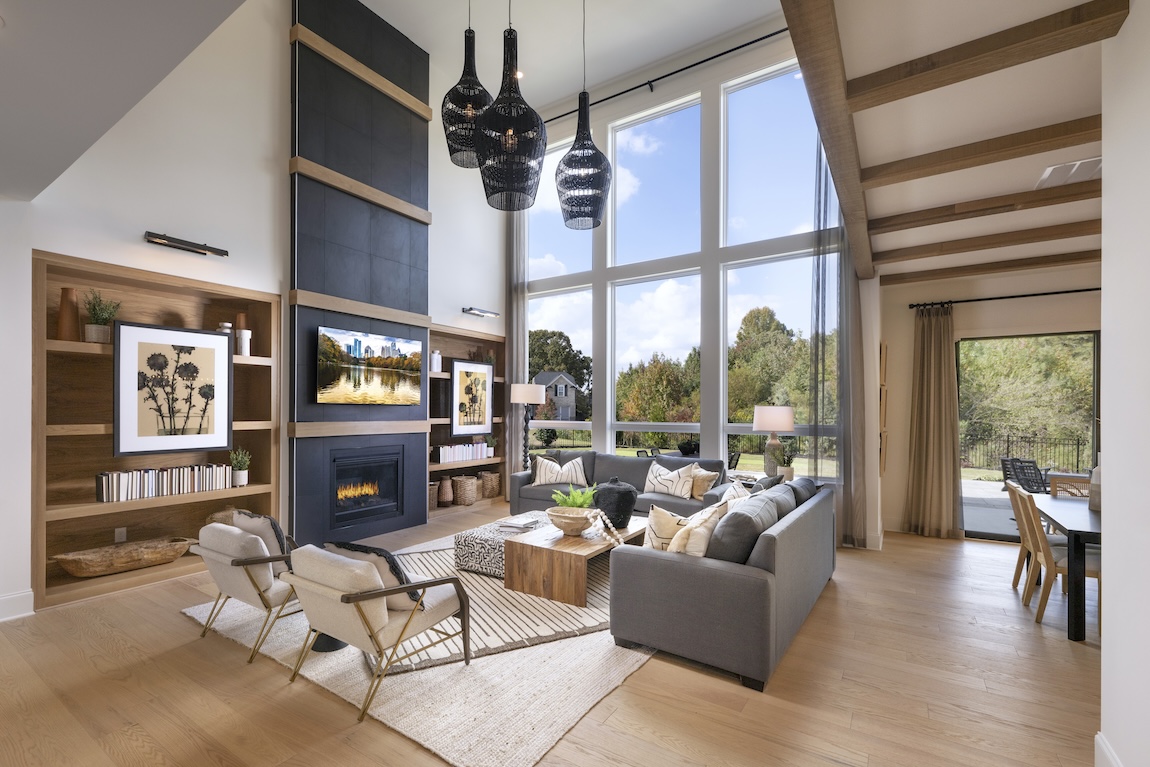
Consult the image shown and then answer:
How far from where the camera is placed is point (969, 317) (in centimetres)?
584

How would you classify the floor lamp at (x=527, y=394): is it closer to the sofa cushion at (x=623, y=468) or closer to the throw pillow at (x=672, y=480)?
the sofa cushion at (x=623, y=468)

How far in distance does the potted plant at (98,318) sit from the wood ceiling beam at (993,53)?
201 inches

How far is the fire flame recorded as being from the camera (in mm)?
5570

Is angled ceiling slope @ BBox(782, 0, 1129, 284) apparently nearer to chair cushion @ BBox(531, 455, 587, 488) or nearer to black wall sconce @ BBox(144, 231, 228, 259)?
chair cushion @ BBox(531, 455, 587, 488)

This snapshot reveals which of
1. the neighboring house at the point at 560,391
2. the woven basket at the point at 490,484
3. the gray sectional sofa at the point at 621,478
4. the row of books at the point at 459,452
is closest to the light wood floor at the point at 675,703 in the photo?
the gray sectional sofa at the point at 621,478

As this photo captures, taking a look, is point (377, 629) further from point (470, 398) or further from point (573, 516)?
point (470, 398)

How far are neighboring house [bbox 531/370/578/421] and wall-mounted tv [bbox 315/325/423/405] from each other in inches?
79.3

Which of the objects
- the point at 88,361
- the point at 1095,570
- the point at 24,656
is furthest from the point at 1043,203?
the point at 88,361

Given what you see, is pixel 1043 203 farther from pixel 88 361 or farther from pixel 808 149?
pixel 88 361

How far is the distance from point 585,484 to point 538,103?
216 inches

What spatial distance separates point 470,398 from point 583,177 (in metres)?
3.93

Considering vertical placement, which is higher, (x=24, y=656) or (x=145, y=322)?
(x=145, y=322)

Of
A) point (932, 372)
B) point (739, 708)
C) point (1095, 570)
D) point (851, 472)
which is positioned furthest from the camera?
point (932, 372)

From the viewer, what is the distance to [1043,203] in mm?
3609
